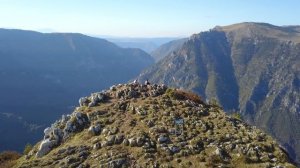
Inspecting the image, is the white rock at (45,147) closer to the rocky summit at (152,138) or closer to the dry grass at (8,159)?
the rocky summit at (152,138)

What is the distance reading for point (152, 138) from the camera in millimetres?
64000

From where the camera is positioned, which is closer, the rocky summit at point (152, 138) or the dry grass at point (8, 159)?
the rocky summit at point (152, 138)

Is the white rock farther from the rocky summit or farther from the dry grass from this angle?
the dry grass

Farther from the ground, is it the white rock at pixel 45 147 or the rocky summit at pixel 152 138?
the rocky summit at pixel 152 138

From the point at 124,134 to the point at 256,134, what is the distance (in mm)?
18198

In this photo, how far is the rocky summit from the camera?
189ft

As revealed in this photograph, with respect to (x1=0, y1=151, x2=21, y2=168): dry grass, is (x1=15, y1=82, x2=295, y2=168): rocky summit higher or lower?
higher

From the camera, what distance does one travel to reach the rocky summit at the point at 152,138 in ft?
189

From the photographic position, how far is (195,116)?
7150cm

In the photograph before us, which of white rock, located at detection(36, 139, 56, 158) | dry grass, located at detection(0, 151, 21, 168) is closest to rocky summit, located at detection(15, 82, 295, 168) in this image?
white rock, located at detection(36, 139, 56, 158)

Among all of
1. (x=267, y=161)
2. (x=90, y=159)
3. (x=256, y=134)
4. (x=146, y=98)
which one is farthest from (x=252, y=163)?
(x=146, y=98)

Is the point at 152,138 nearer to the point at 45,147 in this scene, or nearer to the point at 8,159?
the point at 45,147

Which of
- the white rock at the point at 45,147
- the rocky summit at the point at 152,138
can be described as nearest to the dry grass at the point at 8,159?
the rocky summit at the point at 152,138

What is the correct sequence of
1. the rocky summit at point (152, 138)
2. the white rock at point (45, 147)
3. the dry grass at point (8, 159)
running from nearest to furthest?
the rocky summit at point (152, 138)
the white rock at point (45, 147)
the dry grass at point (8, 159)
